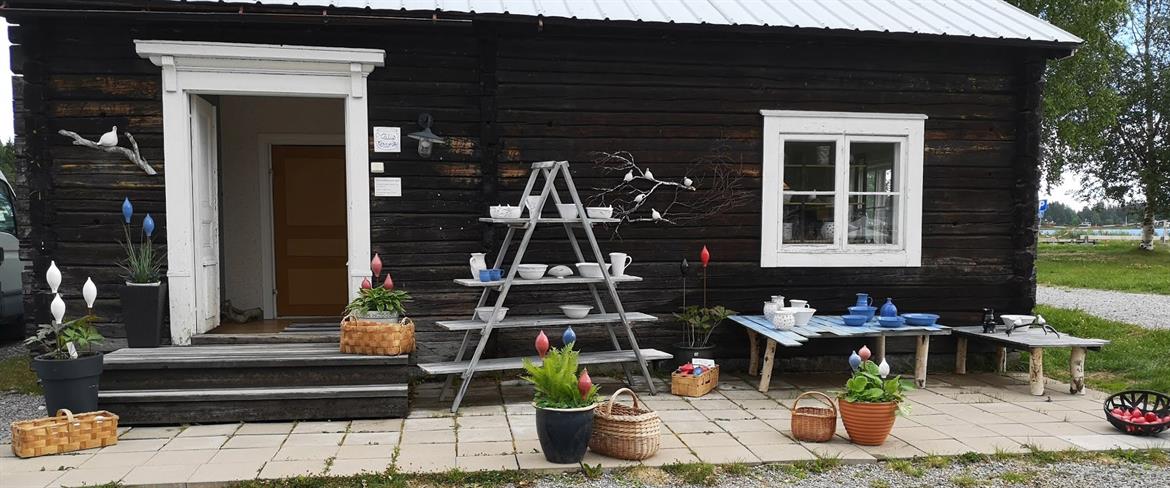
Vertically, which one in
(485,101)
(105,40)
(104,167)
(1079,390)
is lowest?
(1079,390)

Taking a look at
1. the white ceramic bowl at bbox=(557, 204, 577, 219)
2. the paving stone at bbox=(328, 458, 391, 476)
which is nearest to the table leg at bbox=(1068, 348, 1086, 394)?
the white ceramic bowl at bbox=(557, 204, 577, 219)

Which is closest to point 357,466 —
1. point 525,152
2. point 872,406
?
point 872,406

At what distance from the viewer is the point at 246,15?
540 centimetres

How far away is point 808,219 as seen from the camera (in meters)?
6.60

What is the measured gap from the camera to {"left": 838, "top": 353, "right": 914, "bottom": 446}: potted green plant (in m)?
4.31

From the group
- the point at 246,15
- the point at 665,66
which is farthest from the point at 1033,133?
the point at 246,15

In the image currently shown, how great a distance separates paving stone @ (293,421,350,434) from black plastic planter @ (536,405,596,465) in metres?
1.50

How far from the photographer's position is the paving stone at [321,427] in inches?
183

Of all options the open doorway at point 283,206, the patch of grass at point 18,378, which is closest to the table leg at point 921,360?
the open doorway at point 283,206

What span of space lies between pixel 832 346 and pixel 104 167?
6237 mm

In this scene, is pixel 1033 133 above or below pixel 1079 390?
above

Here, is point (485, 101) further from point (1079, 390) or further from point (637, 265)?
point (1079, 390)

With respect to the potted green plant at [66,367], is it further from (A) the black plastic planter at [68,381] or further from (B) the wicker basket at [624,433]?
(B) the wicker basket at [624,433]

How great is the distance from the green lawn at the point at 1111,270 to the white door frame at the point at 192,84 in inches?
580
